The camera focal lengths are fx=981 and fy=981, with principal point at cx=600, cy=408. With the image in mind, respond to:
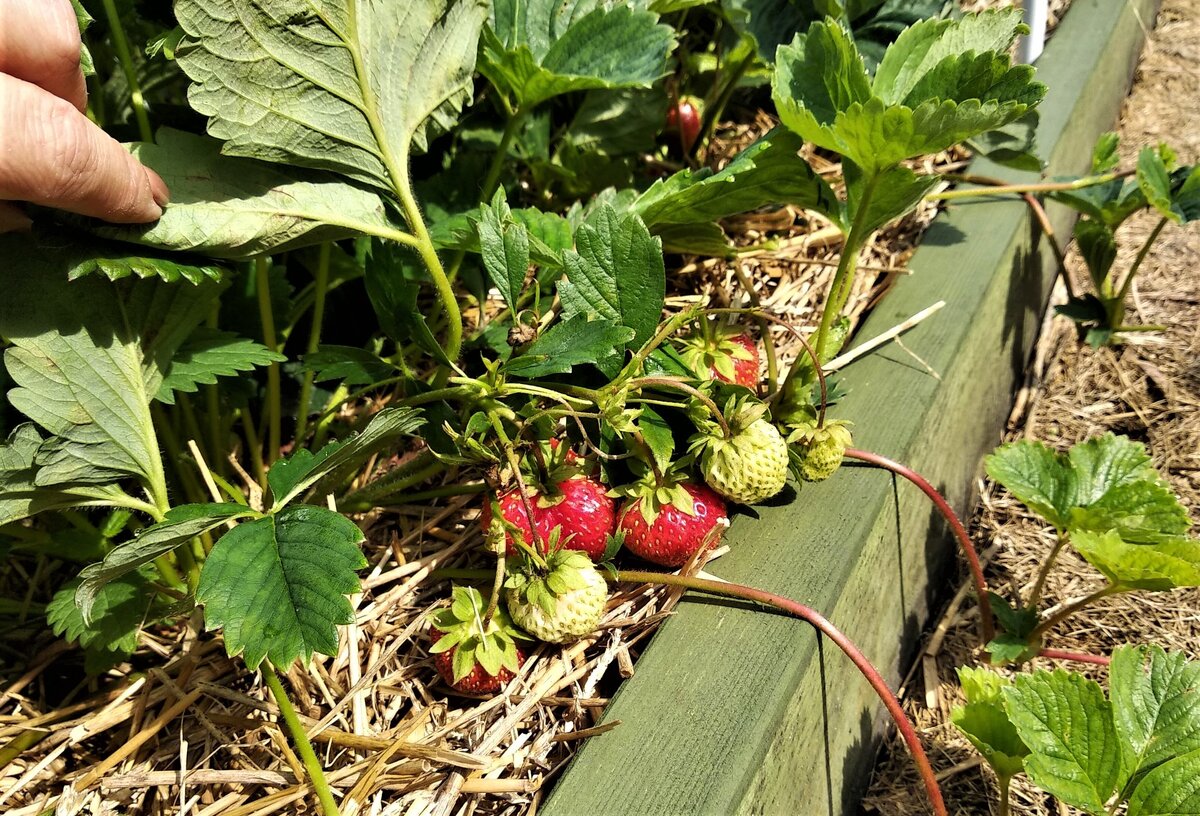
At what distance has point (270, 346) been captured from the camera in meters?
1.15

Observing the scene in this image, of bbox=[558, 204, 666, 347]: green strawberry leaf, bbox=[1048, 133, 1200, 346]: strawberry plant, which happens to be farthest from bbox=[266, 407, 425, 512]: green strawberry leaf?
bbox=[1048, 133, 1200, 346]: strawberry plant

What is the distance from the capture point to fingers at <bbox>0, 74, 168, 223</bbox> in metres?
0.68

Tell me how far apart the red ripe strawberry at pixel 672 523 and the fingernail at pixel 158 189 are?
520 mm

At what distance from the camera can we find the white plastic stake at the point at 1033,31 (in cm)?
170

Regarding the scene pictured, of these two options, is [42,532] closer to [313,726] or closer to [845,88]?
[313,726]

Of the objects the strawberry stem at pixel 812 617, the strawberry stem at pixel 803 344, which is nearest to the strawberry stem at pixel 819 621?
the strawberry stem at pixel 812 617

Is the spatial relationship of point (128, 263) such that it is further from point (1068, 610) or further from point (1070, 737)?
point (1068, 610)

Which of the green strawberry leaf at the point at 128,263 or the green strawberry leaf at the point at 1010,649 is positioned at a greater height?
the green strawberry leaf at the point at 128,263

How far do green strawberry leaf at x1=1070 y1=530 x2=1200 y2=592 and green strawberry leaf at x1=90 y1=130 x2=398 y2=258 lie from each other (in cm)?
85

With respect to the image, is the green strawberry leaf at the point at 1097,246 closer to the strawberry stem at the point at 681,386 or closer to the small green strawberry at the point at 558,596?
the strawberry stem at the point at 681,386

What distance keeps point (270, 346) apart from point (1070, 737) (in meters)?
0.94

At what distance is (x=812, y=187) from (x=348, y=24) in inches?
20.9

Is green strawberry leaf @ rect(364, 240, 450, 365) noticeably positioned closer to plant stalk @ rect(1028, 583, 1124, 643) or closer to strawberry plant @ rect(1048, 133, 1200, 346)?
plant stalk @ rect(1028, 583, 1124, 643)

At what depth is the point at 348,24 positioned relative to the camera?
2.92ft
